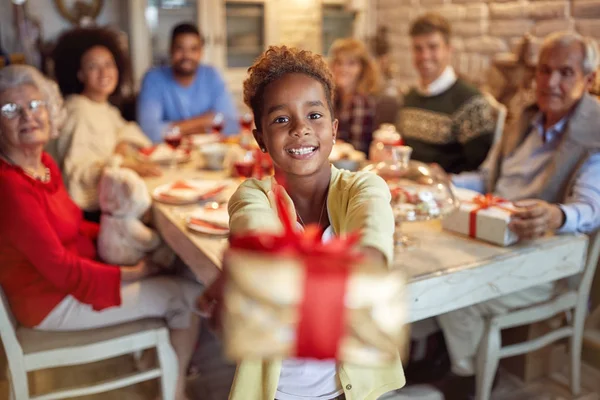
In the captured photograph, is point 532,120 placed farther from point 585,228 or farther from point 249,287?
point 249,287

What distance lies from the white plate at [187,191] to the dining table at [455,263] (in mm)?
190

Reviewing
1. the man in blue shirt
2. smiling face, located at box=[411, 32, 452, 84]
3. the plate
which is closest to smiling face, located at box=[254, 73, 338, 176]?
the plate

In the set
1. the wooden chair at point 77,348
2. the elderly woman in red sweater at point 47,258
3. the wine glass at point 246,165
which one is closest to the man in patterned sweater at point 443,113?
the wine glass at point 246,165

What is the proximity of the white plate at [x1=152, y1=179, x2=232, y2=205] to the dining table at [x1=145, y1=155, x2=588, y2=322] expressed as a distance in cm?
19

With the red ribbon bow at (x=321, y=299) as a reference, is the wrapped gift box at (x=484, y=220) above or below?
below

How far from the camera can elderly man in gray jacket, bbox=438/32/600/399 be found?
1622 mm

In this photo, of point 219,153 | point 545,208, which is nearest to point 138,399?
point 219,153

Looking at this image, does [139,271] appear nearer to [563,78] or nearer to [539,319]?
[539,319]

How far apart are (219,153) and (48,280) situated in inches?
36.9

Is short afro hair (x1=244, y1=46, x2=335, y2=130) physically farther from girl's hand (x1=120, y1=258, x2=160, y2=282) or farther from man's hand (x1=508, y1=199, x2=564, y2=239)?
girl's hand (x1=120, y1=258, x2=160, y2=282)

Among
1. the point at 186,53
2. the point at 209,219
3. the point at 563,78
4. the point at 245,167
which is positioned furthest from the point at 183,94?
the point at 563,78

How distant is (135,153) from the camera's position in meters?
2.45

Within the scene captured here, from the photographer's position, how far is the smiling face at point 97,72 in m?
2.39

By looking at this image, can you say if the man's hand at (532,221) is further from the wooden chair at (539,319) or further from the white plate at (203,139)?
the white plate at (203,139)
